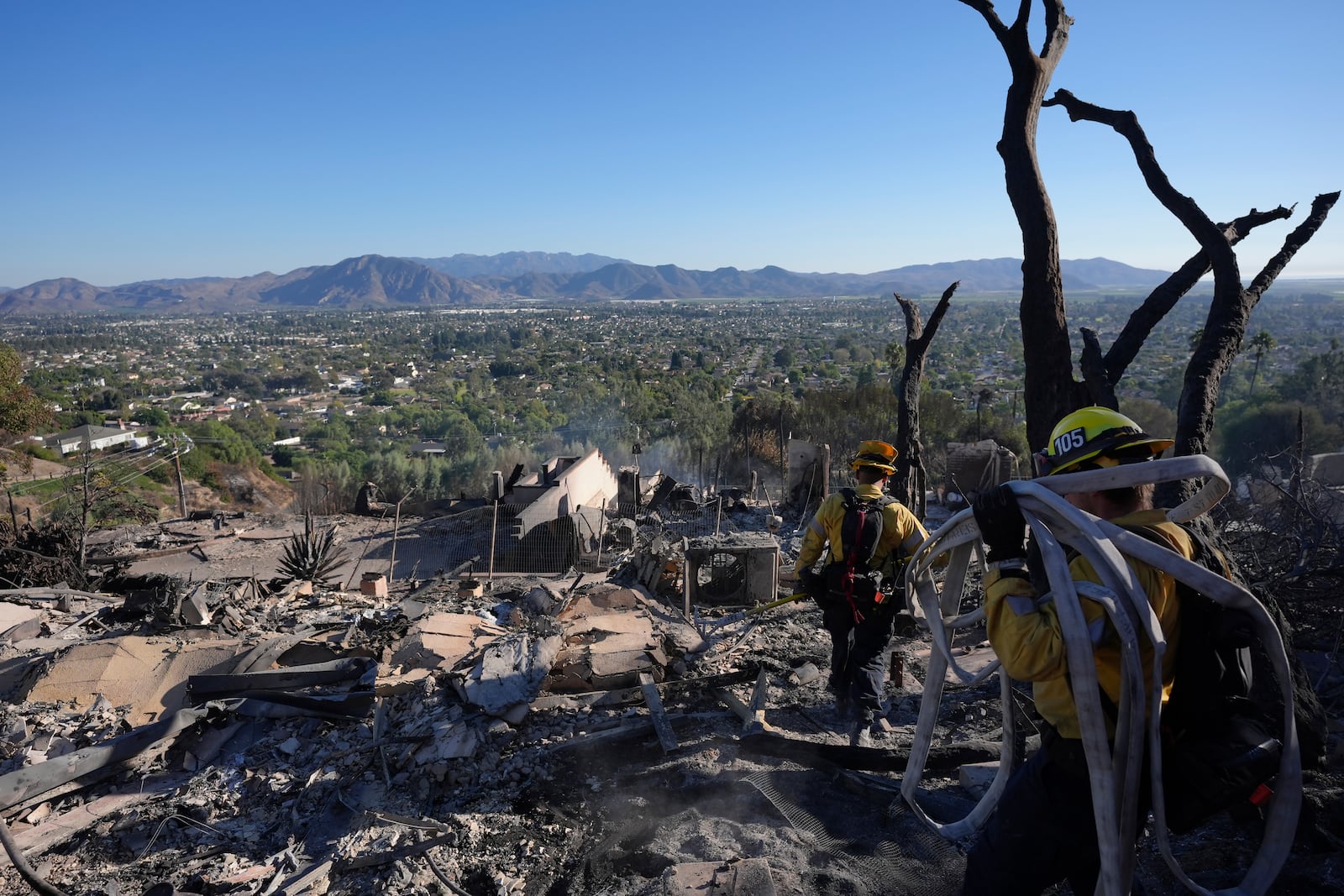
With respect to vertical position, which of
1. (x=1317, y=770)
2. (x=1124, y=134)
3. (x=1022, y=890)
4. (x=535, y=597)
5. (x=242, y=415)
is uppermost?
(x=1124, y=134)

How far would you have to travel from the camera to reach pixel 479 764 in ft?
16.0

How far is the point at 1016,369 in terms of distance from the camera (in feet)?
199

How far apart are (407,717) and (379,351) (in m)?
108

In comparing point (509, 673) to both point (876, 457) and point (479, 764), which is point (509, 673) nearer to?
point (479, 764)

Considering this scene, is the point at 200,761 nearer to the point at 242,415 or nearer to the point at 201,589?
the point at 201,589

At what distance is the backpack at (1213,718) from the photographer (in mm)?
2383

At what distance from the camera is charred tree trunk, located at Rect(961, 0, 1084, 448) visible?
5672 mm

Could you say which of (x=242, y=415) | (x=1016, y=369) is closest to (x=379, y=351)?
(x=242, y=415)

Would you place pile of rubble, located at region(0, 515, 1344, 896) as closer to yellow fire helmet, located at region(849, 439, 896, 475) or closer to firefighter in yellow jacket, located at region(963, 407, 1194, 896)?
firefighter in yellow jacket, located at region(963, 407, 1194, 896)

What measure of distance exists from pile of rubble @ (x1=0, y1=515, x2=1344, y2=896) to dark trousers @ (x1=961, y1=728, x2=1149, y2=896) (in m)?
1.03

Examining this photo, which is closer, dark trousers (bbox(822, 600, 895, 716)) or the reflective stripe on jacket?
the reflective stripe on jacket

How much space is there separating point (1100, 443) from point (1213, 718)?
37.3 inches

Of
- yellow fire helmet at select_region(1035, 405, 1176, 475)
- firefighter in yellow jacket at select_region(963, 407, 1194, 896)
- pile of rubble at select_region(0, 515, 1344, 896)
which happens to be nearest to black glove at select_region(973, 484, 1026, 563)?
firefighter in yellow jacket at select_region(963, 407, 1194, 896)

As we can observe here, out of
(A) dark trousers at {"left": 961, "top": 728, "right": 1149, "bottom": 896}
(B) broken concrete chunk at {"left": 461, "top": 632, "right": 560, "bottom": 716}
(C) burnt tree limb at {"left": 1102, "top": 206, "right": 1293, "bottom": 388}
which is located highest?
(C) burnt tree limb at {"left": 1102, "top": 206, "right": 1293, "bottom": 388}
